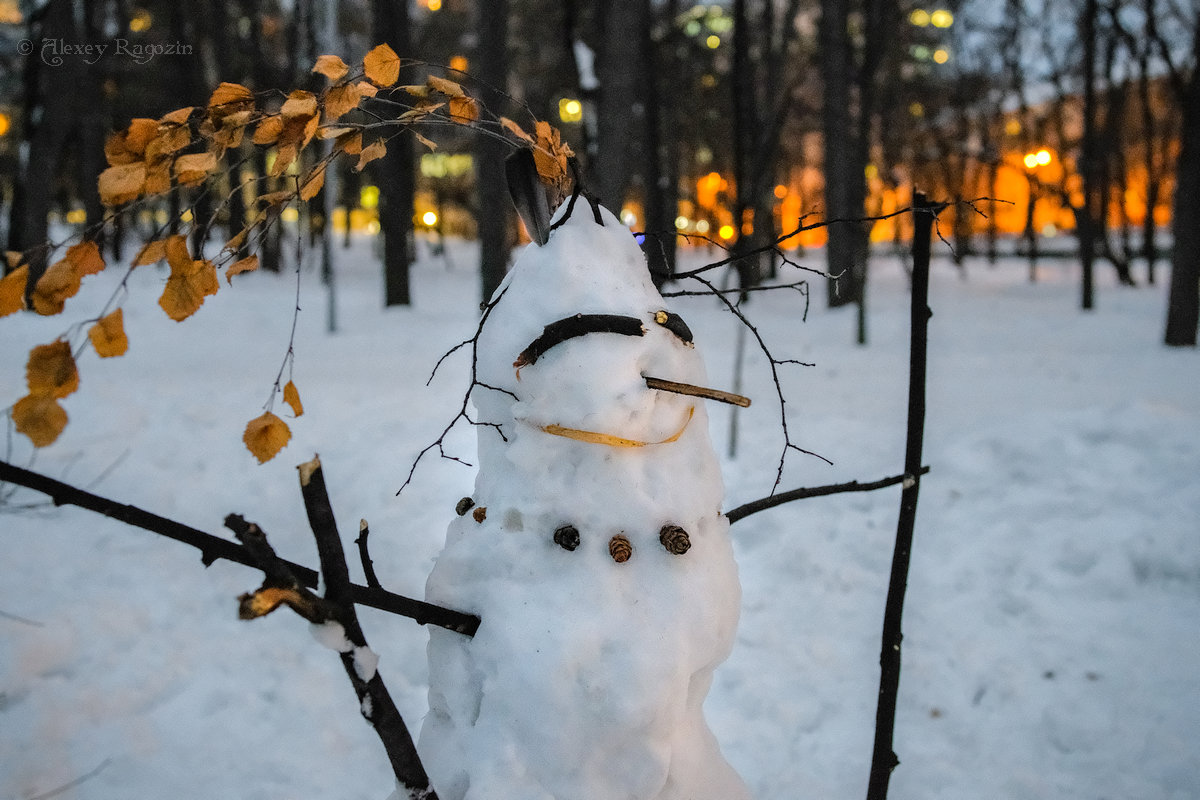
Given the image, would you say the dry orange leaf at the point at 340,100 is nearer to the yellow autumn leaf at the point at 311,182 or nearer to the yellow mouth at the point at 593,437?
the yellow autumn leaf at the point at 311,182

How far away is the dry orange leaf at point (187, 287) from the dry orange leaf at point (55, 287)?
0.11 meters

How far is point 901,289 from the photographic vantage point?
15.7 meters

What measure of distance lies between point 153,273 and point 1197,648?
15.7 m

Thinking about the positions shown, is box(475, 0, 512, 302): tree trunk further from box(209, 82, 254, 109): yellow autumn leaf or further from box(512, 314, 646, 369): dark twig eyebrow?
box(209, 82, 254, 109): yellow autumn leaf

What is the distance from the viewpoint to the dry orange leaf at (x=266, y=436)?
1.09m

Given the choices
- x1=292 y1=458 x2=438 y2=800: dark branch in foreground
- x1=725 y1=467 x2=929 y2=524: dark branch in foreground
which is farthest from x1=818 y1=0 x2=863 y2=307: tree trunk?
x1=292 y1=458 x2=438 y2=800: dark branch in foreground

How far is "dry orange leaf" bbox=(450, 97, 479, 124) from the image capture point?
50.7 inches

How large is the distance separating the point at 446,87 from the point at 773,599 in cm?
354

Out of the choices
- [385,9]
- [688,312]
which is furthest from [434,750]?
[385,9]

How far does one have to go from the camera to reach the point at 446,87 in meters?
1.25

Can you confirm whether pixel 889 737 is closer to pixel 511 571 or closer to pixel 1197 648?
pixel 511 571

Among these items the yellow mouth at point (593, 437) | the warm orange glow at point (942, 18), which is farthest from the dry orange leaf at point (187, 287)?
the warm orange glow at point (942, 18)

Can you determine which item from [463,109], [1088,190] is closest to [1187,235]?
[1088,190]

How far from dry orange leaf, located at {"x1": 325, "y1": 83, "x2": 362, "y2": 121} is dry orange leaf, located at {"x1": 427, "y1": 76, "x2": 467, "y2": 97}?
0.12 metres
